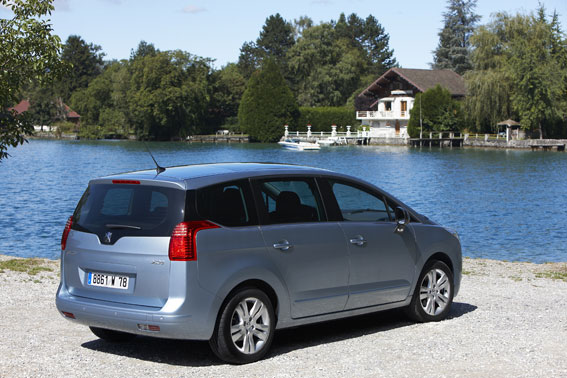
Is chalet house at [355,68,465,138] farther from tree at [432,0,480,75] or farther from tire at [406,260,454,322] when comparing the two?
tire at [406,260,454,322]

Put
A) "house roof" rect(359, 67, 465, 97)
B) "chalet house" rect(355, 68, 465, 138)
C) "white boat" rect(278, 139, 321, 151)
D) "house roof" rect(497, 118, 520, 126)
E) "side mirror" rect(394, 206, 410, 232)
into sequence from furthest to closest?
1. "chalet house" rect(355, 68, 465, 138)
2. "house roof" rect(359, 67, 465, 97)
3. "white boat" rect(278, 139, 321, 151)
4. "house roof" rect(497, 118, 520, 126)
5. "side mirror" rect(394, 206, 410, 232)

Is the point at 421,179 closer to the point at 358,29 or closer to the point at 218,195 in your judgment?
the point at 218,195

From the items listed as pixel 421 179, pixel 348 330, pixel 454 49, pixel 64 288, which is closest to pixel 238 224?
pixel 64 288

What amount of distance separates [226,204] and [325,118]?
12064cm

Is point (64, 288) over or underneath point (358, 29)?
underneath

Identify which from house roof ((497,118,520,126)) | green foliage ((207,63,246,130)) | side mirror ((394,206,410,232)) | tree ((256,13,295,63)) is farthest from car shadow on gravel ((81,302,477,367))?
tree ((256,13,295,63))

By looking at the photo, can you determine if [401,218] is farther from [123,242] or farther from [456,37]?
[456,37]

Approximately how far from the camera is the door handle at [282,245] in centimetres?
719

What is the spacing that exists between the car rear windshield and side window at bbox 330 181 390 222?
6.20 ft

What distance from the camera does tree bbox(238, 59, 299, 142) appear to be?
413ft

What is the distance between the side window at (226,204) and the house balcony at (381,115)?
360 ft

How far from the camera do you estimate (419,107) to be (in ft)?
352

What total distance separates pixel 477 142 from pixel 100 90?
74.9 metres

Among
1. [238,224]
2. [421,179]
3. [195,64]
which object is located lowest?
[421,179]
